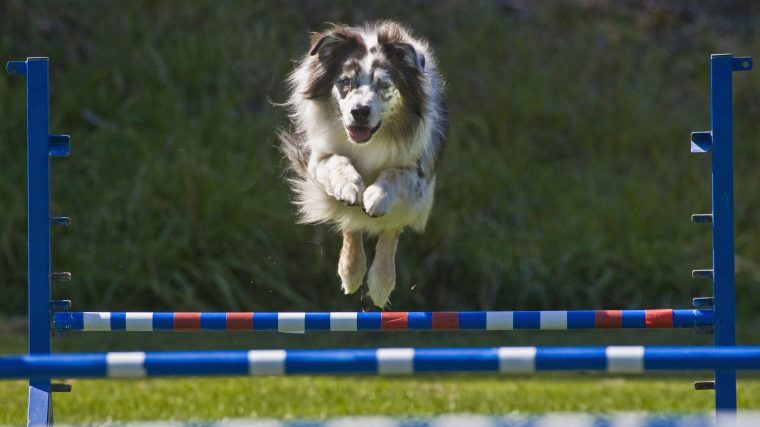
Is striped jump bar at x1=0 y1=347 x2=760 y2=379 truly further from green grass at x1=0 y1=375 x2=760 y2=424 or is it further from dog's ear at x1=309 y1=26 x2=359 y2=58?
green grass at x1=0 y1=375 x2=760 y2=424

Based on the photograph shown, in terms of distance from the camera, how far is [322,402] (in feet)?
21.4

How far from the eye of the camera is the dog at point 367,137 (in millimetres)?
5109

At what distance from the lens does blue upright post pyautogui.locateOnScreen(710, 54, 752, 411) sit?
4430mm

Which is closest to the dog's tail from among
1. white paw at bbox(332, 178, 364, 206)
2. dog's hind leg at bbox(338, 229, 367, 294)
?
dog's hind leg at bbox(338, 229, 367, 294)

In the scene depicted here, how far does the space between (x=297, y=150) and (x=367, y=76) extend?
0.87 m

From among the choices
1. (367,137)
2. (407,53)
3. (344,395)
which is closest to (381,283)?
(367,137)

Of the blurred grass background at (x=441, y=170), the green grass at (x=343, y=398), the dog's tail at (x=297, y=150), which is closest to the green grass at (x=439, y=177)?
the blurred grass background at (x=441, y=170)

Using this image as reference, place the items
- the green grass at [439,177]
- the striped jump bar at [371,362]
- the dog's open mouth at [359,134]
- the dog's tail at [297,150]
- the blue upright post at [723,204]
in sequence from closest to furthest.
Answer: the striped jump bar at [371,362] < the blue upright post at [723,204] < the dog's open mouth at [359,134] < the dog's tail at [297,150] < the green grass at [439,177]

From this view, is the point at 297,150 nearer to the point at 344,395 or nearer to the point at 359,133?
the point at 359,133

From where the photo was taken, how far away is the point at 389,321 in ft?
15.6

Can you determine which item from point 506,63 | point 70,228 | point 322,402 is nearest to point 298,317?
point 322,402

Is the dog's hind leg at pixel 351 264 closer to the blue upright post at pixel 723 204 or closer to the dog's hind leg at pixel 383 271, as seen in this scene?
the dog's hind leg at pixel 383 271

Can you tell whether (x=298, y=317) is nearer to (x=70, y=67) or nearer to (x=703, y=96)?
(x=70, y=67)

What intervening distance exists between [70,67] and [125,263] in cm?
248
